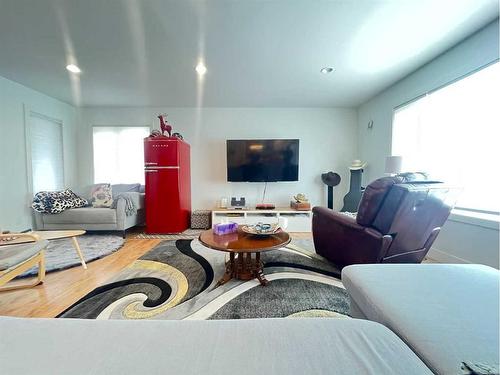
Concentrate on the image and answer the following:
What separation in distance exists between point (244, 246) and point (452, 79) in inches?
111

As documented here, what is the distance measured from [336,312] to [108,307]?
155 centimetres

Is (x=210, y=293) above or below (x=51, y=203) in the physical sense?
below

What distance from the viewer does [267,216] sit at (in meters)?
3.86

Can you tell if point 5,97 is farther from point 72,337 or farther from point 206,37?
point 72,337

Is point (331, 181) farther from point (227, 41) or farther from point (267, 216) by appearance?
point (227, 41)

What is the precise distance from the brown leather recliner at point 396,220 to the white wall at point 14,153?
424 cm

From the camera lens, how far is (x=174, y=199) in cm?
356

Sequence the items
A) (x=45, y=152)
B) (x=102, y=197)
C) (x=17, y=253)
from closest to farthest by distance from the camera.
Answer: (x=17, y=253) → (x=102, y=197) → (x=45, y=152)

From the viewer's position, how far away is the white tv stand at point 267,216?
3775 millimetres

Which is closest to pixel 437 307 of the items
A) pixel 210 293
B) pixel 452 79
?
pixel 210 293

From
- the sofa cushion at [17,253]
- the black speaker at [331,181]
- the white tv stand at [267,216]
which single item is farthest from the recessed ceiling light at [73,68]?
the black speaker at [331,181]

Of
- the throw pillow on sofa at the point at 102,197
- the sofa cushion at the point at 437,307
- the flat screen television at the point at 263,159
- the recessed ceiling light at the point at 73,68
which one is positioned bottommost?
the sofa cushion at the point at 437,307

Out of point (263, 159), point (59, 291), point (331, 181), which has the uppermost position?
point (263, 159)

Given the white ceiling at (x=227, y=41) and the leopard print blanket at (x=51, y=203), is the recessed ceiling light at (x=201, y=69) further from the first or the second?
the leopard print blanket at (x=51, y=203)
